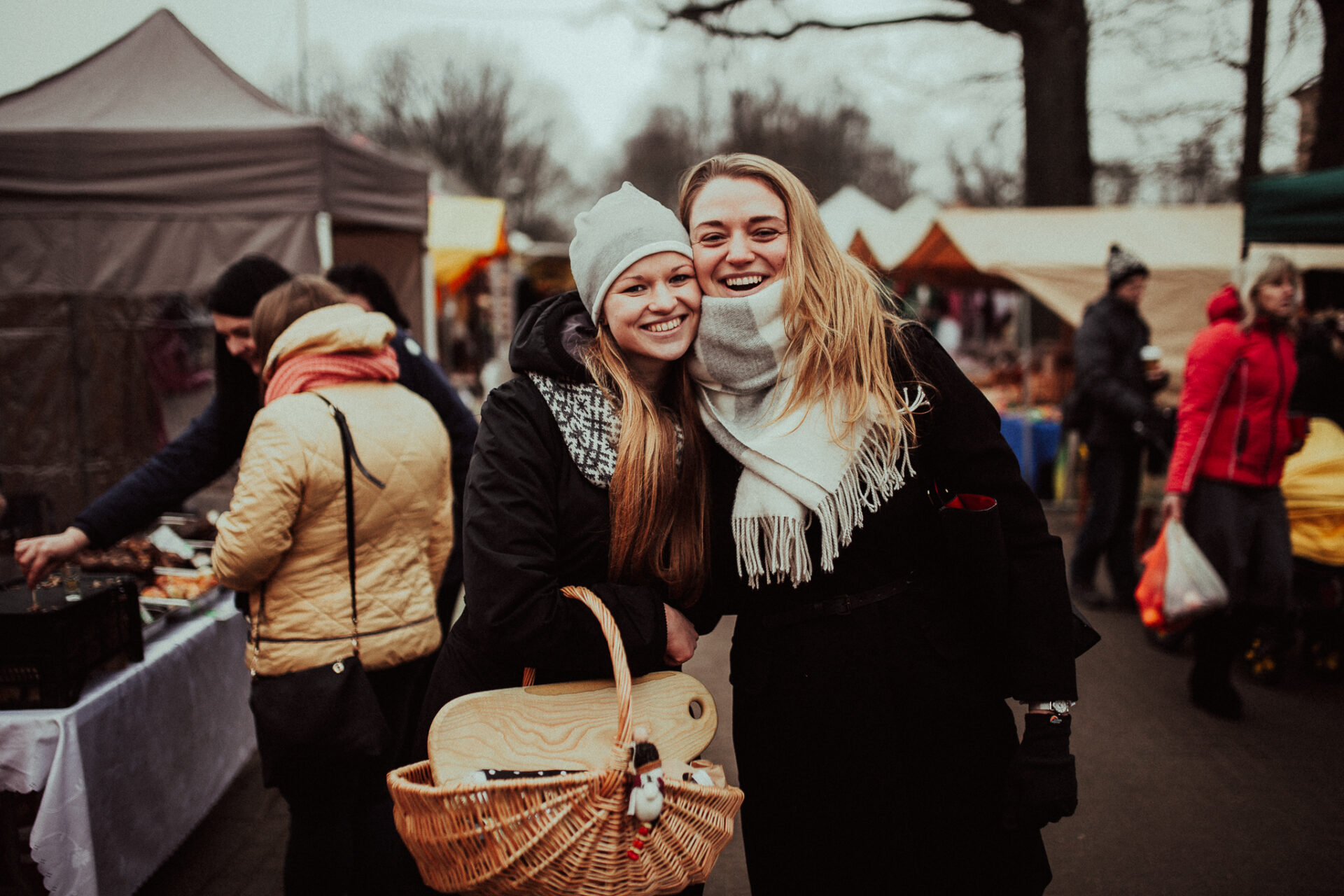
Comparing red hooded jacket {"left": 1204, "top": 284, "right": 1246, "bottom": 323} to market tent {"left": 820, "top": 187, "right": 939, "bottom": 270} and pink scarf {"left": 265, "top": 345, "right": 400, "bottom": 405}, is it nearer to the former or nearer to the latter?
pink scarf {"left": 265, "top": 345, "right": 400, "bottom": 405}

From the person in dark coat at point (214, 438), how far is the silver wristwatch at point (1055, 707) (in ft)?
7.76

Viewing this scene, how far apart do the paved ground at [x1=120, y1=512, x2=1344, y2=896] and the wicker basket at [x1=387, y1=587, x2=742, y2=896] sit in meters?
1.88

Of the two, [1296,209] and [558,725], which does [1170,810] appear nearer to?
[558,725]

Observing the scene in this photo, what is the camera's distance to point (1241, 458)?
412 cm

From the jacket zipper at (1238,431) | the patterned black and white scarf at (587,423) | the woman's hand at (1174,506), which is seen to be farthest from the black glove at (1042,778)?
the jacket zipper at (1238,431)

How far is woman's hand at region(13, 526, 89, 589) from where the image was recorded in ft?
8.47

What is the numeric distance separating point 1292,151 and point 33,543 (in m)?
12.6

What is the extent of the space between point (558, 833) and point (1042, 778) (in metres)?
0.96

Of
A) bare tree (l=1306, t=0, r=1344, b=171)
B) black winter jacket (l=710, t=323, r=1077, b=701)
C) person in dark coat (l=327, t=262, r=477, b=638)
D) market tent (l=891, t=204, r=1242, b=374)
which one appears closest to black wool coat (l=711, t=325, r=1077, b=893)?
black winter jacket (l=710, t=323, r=1077, b=701)

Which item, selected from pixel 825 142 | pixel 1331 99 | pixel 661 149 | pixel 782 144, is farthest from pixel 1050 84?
pixel 661 149

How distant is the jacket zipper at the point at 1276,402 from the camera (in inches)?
161

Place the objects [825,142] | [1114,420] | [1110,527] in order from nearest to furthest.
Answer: [1110,527] → [1114,420] → [825,142]

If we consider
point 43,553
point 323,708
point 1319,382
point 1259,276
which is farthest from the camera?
point 1319,382

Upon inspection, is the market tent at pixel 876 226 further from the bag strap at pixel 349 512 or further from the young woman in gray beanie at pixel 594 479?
the young woman in gray beanie at pixel 594 479
